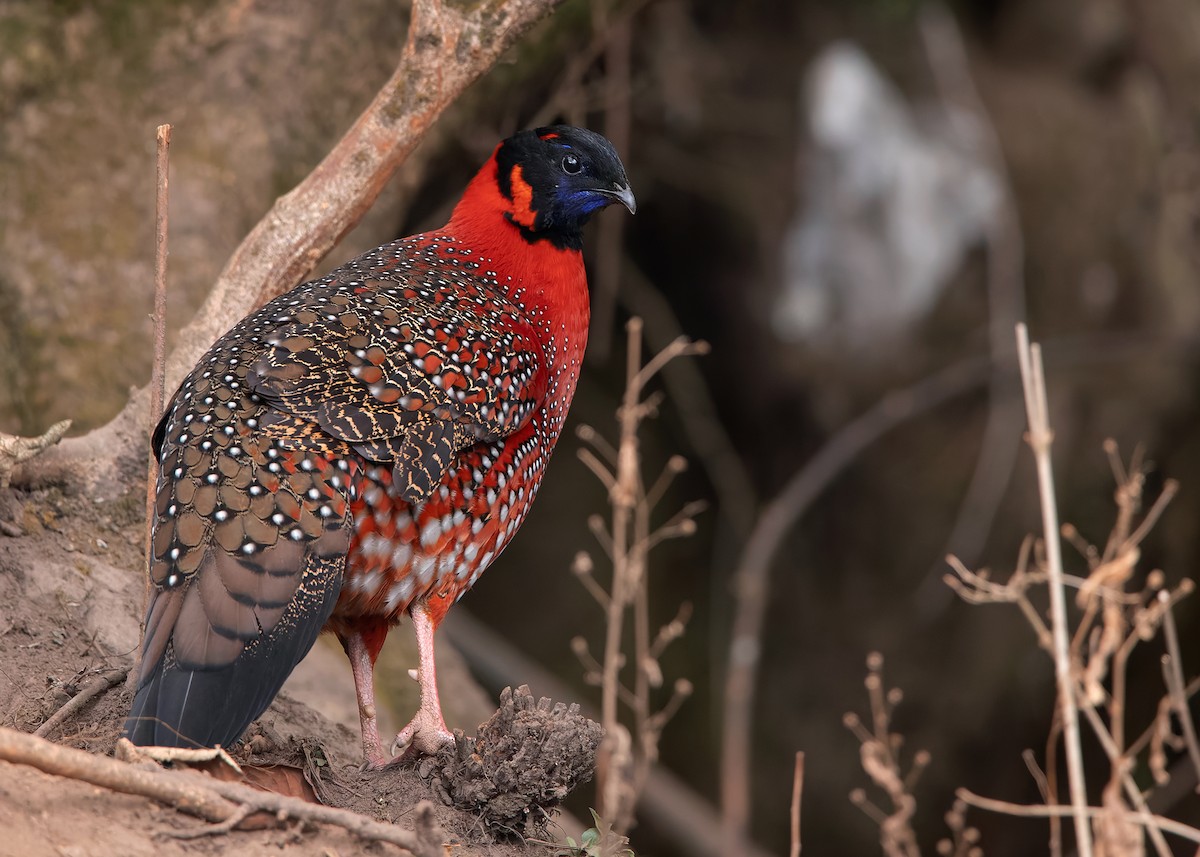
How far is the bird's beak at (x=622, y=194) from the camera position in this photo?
3533mm

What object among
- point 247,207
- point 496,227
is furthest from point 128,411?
point 247,207

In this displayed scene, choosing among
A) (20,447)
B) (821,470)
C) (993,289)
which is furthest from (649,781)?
(20,447)

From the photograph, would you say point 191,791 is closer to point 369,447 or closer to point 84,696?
point 84,696

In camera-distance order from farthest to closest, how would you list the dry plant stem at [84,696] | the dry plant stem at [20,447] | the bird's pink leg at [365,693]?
the dry plant stem at [20,447] → the bird's pink leg at [365,693] → the dry plant stem at [84,696]

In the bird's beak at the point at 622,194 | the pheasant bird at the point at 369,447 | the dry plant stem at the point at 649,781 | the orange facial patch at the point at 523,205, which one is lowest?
the dry plant stem at the point at 649,781

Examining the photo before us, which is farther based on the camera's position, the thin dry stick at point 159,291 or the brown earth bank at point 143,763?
the thin dry stick at point 159,291

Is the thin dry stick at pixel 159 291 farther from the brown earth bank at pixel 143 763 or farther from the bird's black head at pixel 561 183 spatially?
the bird's black head at pixel 561 183

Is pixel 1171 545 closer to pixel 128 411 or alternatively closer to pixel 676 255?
pixel 676 255

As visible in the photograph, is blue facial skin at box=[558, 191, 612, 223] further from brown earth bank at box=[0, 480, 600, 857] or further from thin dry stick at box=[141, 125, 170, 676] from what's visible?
brown earth bank at box=[0, 480, 600, 857]

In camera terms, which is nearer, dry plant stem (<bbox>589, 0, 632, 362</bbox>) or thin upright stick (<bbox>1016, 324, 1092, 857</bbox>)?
thin upright stick (<bbox>1016, 324, 1092, 857</bbox>)

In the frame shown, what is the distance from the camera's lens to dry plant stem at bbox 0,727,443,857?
210 cm

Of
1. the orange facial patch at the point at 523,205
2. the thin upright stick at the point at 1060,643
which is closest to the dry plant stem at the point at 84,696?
the orange facial patch at the point at 523,205

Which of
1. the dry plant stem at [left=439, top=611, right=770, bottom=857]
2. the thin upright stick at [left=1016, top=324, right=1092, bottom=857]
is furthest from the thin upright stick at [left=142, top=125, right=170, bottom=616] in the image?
the dry plant stem at [left=439, top=611, right=770, bottom=857]

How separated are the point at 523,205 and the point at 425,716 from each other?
1399mm
